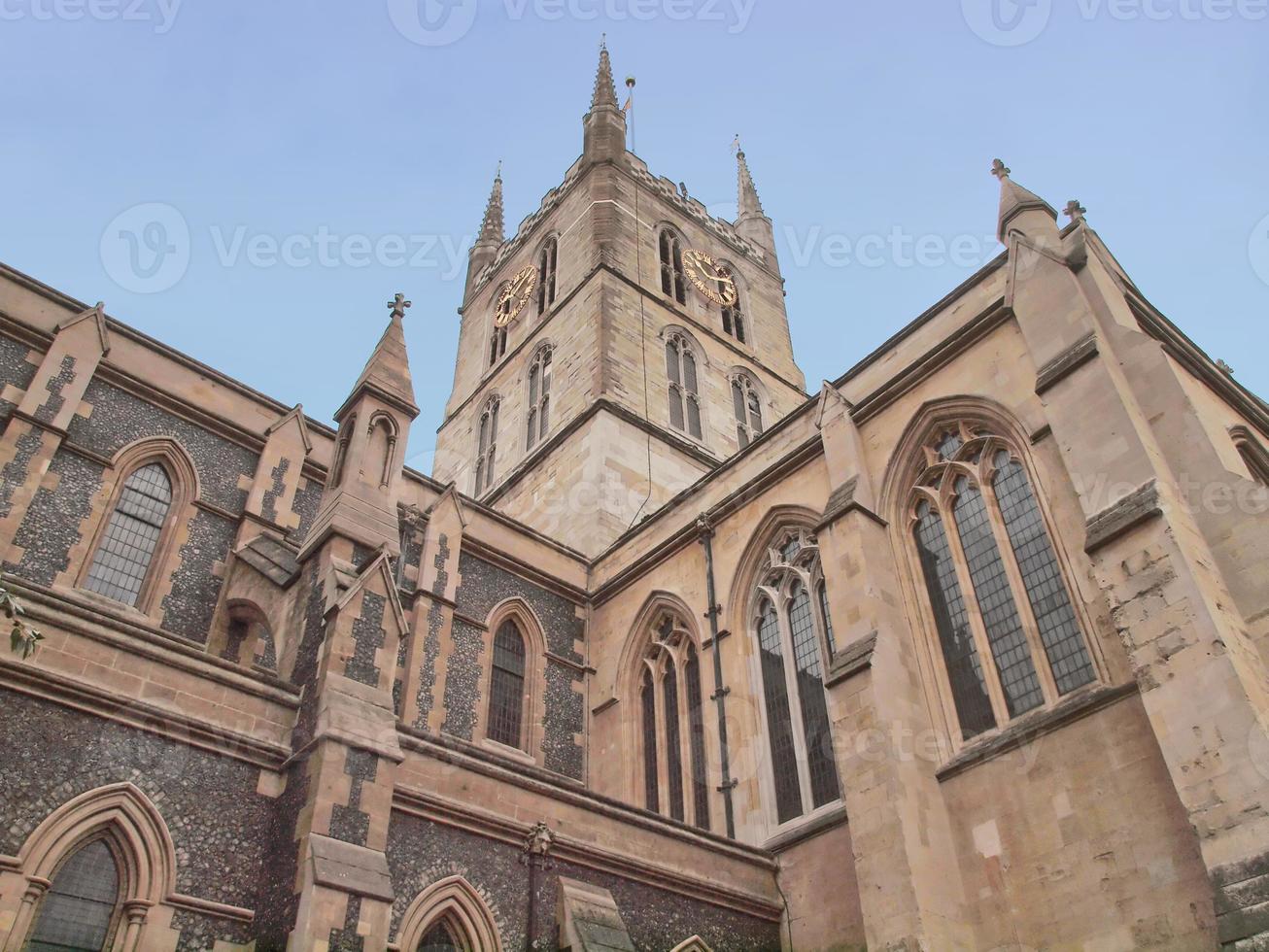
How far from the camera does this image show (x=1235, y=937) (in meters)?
8.48

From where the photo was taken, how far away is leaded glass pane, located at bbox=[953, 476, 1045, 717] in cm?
1274

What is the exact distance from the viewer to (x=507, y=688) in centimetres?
1819

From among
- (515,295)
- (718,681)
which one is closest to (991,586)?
(718,681)

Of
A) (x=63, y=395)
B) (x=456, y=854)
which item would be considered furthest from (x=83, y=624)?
(x=63, y=395)

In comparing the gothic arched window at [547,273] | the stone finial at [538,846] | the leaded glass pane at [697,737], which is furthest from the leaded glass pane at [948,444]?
the gothic arched window at [547,273]

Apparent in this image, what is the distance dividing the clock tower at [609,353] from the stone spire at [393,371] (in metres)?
9.34

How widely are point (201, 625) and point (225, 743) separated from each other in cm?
569

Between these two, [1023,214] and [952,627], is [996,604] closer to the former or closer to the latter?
[952,627]

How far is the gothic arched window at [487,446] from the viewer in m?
30.5

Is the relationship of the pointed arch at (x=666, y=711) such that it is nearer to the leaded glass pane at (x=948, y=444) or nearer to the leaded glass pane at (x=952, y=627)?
the leaded glass pane at (x=952, y=627)

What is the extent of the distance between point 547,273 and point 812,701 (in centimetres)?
2201

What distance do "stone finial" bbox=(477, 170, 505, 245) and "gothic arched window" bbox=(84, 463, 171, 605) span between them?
1101 inches

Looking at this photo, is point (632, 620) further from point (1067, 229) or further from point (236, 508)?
point (1067, 229)

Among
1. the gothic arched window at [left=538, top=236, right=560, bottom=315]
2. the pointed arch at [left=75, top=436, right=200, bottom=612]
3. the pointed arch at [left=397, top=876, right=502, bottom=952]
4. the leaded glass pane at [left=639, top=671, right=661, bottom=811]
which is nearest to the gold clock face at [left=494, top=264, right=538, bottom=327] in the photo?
the gothic arched window at [left=538, top=236, right=560, bottom=315]
